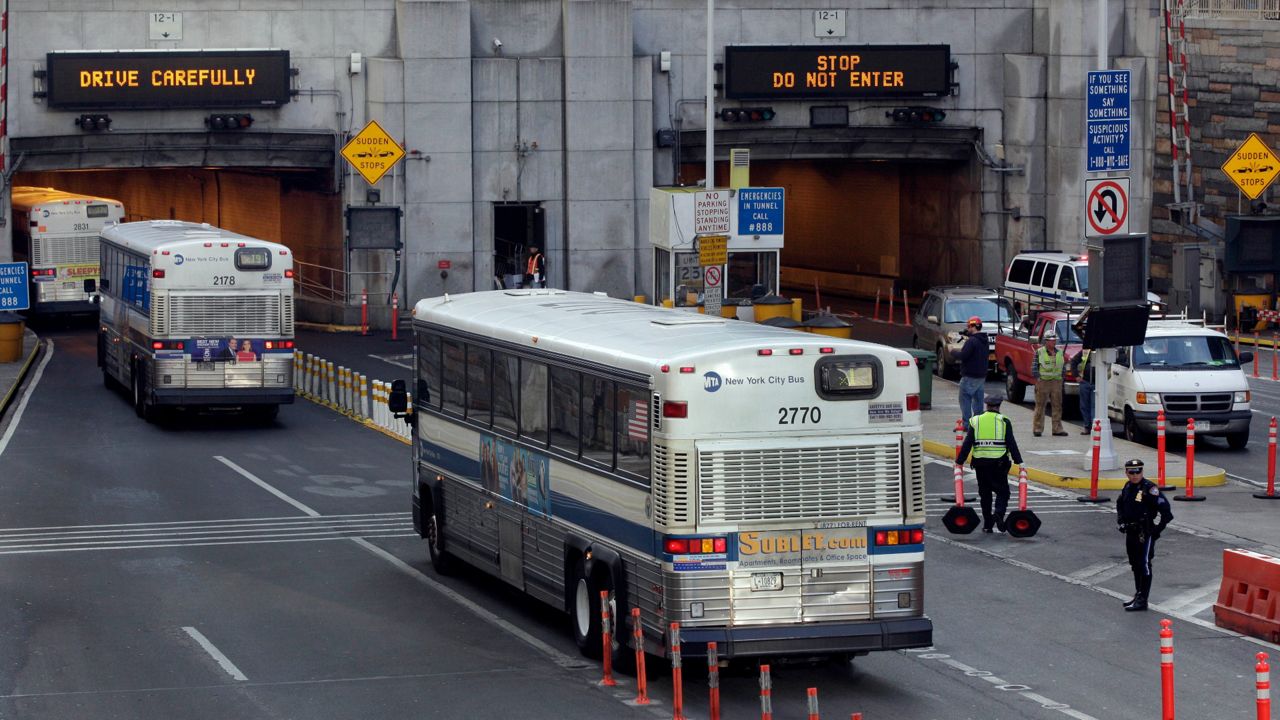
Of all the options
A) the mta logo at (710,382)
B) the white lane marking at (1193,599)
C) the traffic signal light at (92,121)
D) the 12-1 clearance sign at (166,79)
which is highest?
the 12-1 clearance sign at (166,79)

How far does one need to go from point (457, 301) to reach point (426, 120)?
2742 cm

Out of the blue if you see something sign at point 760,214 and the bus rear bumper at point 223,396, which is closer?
the bus rear bumper at point 223,396

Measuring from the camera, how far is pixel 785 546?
47.9 feet

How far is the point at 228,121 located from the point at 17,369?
8778 mm

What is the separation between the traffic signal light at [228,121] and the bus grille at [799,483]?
111ft

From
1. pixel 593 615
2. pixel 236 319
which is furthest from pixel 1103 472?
pixel 236 319

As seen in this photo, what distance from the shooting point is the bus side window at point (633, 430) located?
14.9 metres

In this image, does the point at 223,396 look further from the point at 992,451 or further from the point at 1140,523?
the point at 1140,523

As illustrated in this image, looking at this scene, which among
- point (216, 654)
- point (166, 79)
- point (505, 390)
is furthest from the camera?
point (166, 79)

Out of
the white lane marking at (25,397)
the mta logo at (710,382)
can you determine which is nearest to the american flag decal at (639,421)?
the mta logo at (710,382)

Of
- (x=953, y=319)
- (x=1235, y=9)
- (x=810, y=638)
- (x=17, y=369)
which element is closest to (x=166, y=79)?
(x=17, y=369)

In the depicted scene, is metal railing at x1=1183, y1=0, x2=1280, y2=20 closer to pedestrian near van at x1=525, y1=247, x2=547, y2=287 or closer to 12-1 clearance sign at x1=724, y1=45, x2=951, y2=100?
12-1 clearance sign at x1=724, y1=45, x2=951, y2=100

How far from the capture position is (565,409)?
1661 centimetres

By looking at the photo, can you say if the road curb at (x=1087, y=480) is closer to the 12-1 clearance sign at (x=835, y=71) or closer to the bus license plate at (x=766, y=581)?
the bus license plate at (x=766, y=581)
